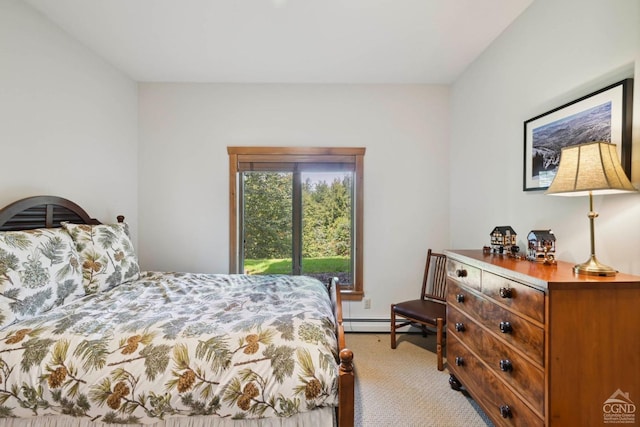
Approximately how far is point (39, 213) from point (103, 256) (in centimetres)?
54

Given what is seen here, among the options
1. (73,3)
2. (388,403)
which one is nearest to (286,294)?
(388,403)

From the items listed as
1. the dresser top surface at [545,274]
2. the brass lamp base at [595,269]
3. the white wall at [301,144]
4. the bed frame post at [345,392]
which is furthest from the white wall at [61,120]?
the brass lamp base at [595,269]

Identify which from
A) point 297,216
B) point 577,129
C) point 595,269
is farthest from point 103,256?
point 577,129

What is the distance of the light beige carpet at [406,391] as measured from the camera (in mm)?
1850

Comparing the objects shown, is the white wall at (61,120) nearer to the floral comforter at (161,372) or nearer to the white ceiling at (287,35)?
the white ceiling at (287,35)

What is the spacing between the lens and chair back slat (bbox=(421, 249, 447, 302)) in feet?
9.91

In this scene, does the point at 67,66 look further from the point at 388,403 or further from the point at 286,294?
the point at 388,403

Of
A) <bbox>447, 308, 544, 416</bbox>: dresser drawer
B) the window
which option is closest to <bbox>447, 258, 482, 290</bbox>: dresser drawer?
<bbox>447, 308, 544, 416</bbox>: dresser drawer

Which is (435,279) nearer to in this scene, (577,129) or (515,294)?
(515,294)

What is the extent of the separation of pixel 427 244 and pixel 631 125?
2.09m

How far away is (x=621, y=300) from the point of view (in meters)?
1.15

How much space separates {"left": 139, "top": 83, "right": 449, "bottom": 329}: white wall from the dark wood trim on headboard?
88cm

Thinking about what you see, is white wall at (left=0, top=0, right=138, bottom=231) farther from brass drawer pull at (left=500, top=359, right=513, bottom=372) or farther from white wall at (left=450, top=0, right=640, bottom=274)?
white wall at (left=450, top=0, right=640, bottom=274)

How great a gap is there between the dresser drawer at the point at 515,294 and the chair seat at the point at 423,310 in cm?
99
